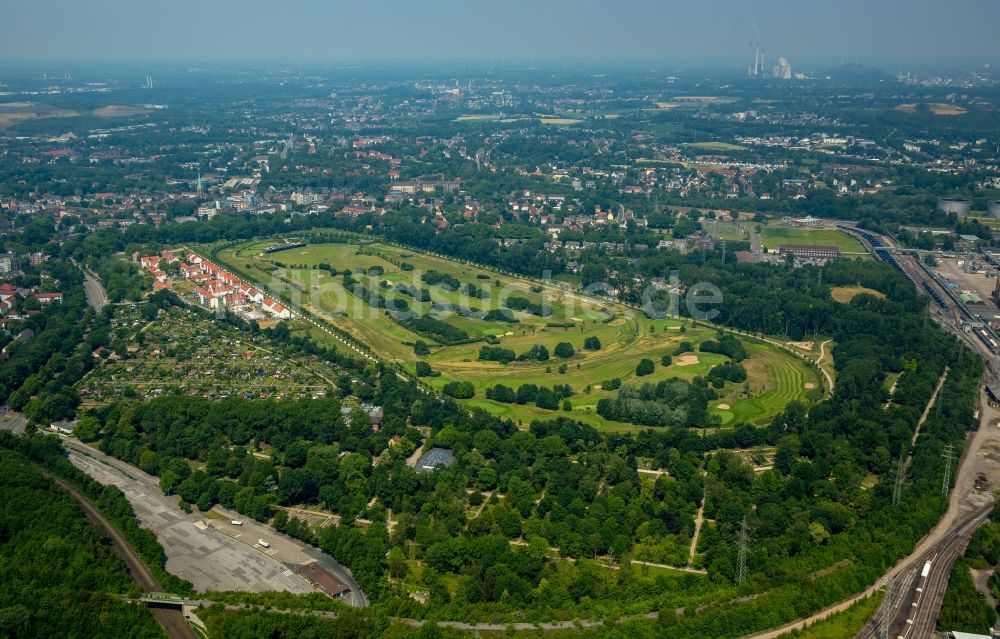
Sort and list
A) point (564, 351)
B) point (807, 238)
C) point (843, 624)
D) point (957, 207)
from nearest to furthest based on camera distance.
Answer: point (843, 624) < point (564, 351) < point (807, 238) < point (957, 207)

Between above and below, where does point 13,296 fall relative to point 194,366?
above

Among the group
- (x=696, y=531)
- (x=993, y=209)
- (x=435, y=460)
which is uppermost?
(x=993, y=209)

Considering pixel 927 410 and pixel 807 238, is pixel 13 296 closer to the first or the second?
pixel 927 410

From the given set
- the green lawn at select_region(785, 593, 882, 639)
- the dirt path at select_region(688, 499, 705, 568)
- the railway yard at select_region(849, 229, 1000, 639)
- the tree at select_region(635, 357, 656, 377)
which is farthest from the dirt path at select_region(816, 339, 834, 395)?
the green lawn at select_region(785, 593, 882, 639)

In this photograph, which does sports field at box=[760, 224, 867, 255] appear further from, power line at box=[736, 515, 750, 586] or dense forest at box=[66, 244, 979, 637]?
power line at box=[736, 515, 750, 586]

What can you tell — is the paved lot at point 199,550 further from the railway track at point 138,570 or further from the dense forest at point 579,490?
the railway track at point 138,570

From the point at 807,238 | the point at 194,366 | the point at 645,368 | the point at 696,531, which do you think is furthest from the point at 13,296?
the point at 807,238

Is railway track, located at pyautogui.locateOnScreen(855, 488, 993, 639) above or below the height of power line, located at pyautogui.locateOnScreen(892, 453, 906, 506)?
below
